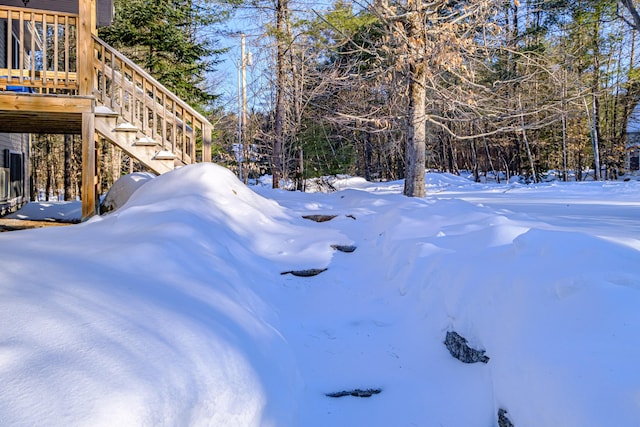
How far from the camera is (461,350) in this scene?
283cm

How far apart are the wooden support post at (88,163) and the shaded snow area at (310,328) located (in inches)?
110

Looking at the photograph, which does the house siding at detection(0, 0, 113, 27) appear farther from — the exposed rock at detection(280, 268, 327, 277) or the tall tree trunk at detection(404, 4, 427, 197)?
the exposed rock at detection(280, 268, 327, 277)

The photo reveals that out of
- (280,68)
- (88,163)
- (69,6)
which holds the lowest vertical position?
(88,163)

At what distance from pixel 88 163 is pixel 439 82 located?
8.14 meters

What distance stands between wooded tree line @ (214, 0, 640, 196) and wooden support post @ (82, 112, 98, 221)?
4.40m

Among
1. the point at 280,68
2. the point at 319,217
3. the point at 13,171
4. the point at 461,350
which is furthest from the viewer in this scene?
the point at 13,171

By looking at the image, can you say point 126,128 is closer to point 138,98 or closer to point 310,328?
point 138,98

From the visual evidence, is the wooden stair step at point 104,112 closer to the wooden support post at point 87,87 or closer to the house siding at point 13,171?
the wooden support post at point 87,87

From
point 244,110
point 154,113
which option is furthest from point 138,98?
point 244,110

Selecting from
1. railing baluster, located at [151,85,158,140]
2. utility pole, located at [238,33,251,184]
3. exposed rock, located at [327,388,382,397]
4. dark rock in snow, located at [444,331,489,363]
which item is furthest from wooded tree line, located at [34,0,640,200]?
exposed rock, located at [327,388,382,397]

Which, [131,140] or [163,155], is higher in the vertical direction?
[131,140]

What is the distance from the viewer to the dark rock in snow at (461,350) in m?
2.67

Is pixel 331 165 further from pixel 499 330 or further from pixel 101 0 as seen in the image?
pixel 499 330

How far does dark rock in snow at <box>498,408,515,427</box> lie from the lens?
83.8 inches
